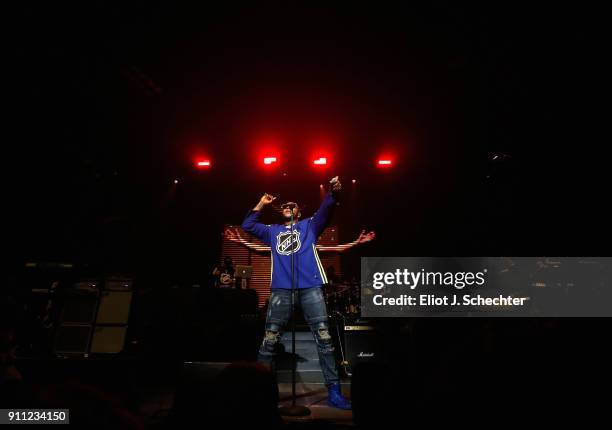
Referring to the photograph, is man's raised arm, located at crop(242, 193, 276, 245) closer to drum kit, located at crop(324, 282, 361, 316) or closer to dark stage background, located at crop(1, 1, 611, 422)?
dark stage background, located at crop(1, 1, 611, 422)

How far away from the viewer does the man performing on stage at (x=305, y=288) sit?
387cm

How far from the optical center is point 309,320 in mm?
4012

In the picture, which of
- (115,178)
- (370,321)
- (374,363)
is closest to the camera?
(374,363)

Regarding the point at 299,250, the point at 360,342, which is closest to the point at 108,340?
the point at 299,250

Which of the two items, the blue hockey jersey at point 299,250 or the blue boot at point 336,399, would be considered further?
the blue hockey jersey at point 299,250

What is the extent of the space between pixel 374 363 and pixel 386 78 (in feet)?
17.4

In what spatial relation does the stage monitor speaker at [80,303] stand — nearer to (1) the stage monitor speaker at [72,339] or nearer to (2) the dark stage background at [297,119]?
(1) the stage monitor speaker at [72,339]

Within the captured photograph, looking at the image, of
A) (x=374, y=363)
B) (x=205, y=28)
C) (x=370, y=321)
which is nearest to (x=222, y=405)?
(x=374, y=363)

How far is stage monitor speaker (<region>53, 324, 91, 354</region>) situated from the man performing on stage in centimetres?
356

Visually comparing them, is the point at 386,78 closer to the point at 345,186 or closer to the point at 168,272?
the point at 345,186

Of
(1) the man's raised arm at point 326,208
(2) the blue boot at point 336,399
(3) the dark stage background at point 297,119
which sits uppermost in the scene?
(3) the dark stage background at point 297,119

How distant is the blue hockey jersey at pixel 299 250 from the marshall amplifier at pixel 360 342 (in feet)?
5.34

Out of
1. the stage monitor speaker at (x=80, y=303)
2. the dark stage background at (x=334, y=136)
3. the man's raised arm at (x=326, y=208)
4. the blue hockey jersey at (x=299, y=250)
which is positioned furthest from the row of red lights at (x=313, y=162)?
the man's raised arm at (x=326, y=208)

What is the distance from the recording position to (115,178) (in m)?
9.05
